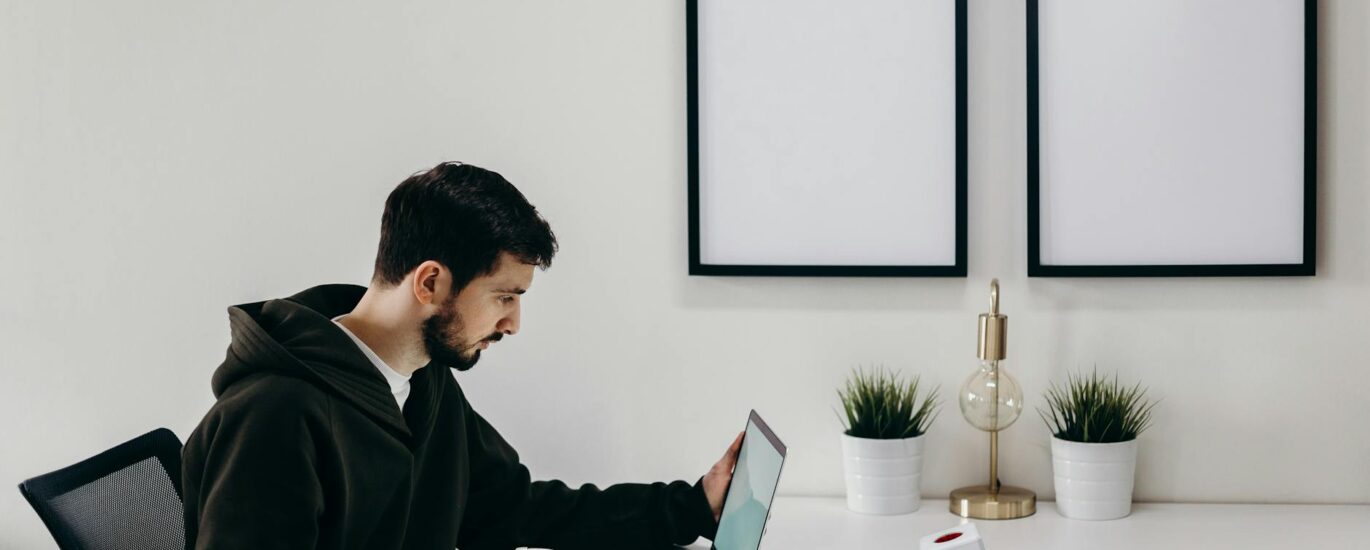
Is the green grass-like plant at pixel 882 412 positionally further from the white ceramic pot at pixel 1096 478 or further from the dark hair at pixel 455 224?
the dark hair at pixel 455 224

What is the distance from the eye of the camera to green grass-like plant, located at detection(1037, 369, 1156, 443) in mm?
1572

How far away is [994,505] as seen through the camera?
159 centimetres

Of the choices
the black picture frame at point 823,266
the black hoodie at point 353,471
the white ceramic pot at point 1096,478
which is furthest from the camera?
the black picture frame at point 823,266

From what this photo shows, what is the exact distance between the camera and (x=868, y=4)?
5.50 ft

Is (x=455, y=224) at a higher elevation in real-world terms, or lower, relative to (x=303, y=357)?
higher

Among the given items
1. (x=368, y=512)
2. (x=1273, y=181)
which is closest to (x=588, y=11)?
(x=368, y=512)

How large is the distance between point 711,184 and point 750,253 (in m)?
0.13

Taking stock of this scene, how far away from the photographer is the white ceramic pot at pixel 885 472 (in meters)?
1.59

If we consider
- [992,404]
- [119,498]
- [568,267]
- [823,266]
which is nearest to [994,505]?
[992,404]

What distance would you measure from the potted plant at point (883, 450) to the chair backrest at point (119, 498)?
0.95 m

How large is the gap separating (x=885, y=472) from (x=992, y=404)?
0.19m

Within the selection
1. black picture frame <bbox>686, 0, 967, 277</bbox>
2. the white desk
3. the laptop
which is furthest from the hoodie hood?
black picture frame <bbox>686, 0, 967, 277</bbox>

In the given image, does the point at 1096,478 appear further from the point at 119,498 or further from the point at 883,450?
the point at 119,498

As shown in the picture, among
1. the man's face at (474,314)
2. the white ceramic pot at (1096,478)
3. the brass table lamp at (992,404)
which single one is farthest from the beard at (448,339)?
the white ceramic pot at (1096,478)
